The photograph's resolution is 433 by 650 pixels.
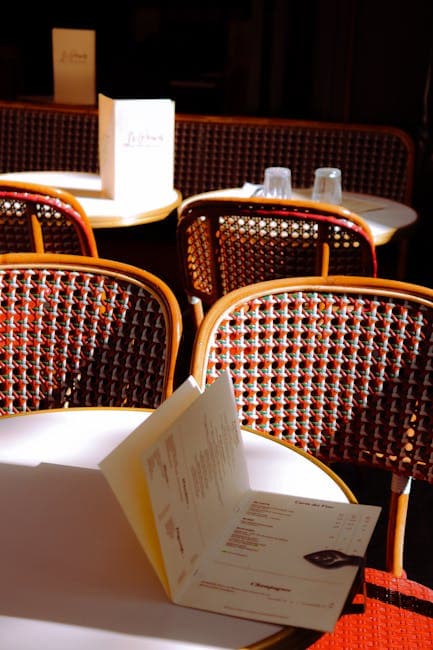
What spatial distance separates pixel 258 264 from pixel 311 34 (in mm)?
2178

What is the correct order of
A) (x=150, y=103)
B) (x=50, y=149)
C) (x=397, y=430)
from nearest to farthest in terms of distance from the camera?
(x=397, y=430) → (x=150, y=103) → (x=50, y=149)

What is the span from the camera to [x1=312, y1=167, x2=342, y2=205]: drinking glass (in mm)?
2898

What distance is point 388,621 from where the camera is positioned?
1.33 m

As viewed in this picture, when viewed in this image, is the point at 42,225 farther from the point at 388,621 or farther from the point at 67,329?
the point at 388,621

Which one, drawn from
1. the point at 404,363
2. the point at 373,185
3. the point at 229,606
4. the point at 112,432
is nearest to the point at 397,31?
the point at 373,185

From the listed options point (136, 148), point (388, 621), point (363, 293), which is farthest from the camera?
point (136, 148)

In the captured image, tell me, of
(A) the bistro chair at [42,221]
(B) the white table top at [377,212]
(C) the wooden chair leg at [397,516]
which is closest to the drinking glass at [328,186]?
(B) the white table top at [377,212]

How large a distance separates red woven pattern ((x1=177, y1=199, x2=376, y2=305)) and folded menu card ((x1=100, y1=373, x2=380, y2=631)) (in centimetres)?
118

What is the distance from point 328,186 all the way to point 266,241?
0.62 metres

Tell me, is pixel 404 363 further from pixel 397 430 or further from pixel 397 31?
pixel 397 31

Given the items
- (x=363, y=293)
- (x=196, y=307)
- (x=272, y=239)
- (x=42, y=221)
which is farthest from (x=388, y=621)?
(x=196, y=307)

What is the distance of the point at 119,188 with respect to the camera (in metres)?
2.91

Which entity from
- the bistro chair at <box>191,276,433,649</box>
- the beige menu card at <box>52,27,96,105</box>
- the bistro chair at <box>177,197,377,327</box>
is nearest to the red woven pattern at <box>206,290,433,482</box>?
the bistro chair at <box>191,276,433,649</box>

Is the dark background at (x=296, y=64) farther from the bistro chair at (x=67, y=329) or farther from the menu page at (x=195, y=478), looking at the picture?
the menu page at (x=195, y=478)
